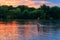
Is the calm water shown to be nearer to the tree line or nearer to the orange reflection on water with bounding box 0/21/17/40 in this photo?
the orange reflection on water with bounding box 0/21/17/40

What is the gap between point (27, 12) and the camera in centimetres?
8800

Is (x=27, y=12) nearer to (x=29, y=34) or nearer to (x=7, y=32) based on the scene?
(x=7, y=32)

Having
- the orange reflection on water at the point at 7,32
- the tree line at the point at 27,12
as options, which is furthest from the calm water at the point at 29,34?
the tree line at the point at 27,12

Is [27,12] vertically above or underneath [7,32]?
above

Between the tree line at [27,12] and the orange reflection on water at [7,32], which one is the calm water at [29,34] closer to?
the orange reflection on water at [7,32]

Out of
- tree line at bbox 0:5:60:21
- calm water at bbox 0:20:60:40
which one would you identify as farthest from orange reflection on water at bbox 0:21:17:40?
tree line at bbox 0:5:60:21

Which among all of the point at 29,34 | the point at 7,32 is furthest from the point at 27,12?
the point at 29,34

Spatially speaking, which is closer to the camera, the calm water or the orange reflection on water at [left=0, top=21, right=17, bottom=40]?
the calm water

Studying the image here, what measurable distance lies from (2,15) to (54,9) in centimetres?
1733

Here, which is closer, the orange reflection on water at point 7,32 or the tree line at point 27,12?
the orange reflection on water at point 7,32

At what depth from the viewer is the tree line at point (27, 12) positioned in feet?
274

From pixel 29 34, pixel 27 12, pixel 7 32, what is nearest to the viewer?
pixel 29 34

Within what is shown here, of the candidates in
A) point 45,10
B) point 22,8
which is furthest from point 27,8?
point 45,10

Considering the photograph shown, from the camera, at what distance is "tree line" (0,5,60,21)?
83562mm
